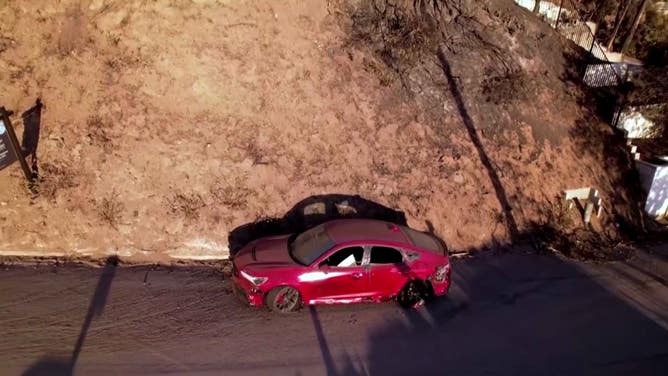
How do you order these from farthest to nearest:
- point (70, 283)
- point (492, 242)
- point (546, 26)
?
1. point (546, 26)
2. point (492, 242)
3. point (70, 283)

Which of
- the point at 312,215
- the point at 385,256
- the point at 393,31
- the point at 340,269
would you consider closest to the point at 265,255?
the point at 340,269

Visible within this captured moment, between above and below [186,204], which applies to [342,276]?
below

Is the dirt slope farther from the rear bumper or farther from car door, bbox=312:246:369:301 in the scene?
car door, bbox=312:246:369:301

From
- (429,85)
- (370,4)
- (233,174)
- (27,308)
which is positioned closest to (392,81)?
(429,85)

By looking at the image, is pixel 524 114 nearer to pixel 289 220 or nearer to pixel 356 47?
pixel 356 47

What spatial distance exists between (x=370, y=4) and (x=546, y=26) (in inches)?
269

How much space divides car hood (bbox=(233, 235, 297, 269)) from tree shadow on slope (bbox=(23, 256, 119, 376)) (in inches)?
100

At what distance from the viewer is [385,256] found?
9.59 meters

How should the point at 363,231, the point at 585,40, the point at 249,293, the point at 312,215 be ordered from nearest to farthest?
the point at 249,293 → the point at 363,231 → the point at 312,215 → the point at 585,40

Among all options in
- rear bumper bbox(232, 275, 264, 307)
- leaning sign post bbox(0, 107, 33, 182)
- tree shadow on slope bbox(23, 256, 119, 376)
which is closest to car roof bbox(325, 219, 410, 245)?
rear bumper bbox(232, 275, 264, 307)

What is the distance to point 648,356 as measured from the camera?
363 inches

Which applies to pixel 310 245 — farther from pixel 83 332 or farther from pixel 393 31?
pixel 393 31

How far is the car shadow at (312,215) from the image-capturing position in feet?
37.4

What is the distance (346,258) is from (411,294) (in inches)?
61.4
